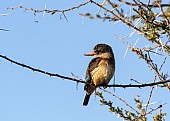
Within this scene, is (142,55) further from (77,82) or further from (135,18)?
(77,82)

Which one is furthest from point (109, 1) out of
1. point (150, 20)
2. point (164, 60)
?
point (164, 60)

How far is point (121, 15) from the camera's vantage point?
3.89m

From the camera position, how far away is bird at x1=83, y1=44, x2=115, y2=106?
6.57 metres

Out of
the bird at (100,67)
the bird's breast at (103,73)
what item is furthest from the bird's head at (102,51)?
the bird's breast at (103,73)

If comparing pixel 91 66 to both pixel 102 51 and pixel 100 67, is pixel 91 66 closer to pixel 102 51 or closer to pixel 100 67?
pixel 100 67

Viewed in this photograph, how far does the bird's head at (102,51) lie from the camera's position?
22.5ft

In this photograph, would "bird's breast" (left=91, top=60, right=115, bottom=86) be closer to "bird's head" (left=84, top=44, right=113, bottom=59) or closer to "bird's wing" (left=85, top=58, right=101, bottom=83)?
"bird's wing" (left=85, top=58, right=101, bottom=83)

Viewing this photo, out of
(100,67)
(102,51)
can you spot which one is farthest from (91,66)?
(102,51)

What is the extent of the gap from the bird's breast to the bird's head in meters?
0.23

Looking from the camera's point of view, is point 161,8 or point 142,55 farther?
point 142,55

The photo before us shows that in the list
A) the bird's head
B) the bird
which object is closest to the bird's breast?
the bird

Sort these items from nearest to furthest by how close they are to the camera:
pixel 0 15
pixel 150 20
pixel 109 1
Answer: pixel 0 15, pixel 150 20, pixel 109 1

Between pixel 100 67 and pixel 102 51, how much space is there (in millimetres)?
440

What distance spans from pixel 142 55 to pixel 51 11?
3.48 feet
